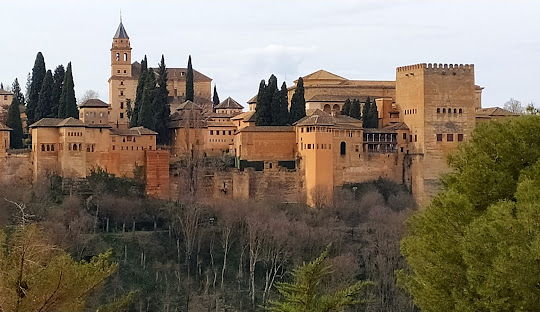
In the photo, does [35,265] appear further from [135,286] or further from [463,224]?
[135,286]

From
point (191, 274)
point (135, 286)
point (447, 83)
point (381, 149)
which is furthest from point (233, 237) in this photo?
point (447, 83)

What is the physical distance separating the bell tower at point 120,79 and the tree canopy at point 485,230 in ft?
106

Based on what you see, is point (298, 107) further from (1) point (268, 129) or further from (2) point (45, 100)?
(2) point (45, 100)

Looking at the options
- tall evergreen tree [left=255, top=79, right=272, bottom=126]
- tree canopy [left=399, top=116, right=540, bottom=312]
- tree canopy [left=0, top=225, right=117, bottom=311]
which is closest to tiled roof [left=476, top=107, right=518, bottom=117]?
tall evergreen tree [left=255, top=79, right=272, bottom=126]

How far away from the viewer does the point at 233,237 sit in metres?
32.5

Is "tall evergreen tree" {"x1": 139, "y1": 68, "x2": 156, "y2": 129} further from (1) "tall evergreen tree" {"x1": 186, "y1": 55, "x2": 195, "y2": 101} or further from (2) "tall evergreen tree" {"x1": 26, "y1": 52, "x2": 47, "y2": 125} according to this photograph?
(1) "tall evergreen tree" {"x1": 186, "y1": 55, "x2": 195, "y2": 101}

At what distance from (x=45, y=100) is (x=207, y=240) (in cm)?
1001

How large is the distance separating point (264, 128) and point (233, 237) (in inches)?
216

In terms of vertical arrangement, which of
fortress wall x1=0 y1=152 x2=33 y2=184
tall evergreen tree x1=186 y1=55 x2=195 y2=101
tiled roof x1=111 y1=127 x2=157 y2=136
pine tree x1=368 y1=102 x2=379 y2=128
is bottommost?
fortress wall x1=0 y1=152 x2=33 y2=184

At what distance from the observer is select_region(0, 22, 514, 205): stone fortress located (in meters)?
33.9

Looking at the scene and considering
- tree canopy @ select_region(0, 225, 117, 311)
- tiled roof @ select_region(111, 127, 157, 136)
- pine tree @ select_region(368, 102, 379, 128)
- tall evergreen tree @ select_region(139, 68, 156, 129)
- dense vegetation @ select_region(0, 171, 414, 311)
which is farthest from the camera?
pine tree @ select_region(368, 102, 379, 128)

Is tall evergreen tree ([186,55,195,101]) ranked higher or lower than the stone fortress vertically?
higher

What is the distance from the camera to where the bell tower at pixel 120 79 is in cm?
4378

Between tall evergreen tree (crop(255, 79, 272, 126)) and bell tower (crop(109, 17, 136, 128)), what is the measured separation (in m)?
7.61
